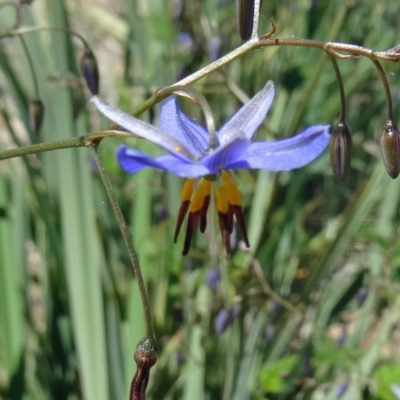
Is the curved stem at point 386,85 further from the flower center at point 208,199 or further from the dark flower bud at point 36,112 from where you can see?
the dark flower bud at point 36,112

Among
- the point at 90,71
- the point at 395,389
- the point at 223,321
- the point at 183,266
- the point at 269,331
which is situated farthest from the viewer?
the point at 183,266

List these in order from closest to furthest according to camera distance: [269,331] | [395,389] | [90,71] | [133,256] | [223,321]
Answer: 1. [133,256]
2. [90,71]
3. [395,389]
4. [223,321]
5. [269,331]

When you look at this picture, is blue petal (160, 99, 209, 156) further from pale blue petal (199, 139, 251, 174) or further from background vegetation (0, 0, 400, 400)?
background vegetation (0, 0, 400, 400)

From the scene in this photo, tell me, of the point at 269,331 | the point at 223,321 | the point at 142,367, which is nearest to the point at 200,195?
the point at 142,367

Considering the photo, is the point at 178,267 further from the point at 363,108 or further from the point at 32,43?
the point at 363,108

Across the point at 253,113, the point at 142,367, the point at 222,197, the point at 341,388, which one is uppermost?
the point at 253,113

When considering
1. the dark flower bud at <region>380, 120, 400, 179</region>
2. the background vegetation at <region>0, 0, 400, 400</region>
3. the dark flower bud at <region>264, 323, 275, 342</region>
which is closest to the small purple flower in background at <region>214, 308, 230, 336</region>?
the background vegetation at <region>0, 0, 400, 400</region>

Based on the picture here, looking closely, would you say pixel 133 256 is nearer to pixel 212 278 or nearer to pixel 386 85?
pixel 386 85

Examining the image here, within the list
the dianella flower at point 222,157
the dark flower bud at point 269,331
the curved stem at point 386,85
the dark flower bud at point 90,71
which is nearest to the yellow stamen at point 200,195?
the dianella flower at point 222,157

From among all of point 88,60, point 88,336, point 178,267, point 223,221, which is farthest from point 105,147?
point 223,221
